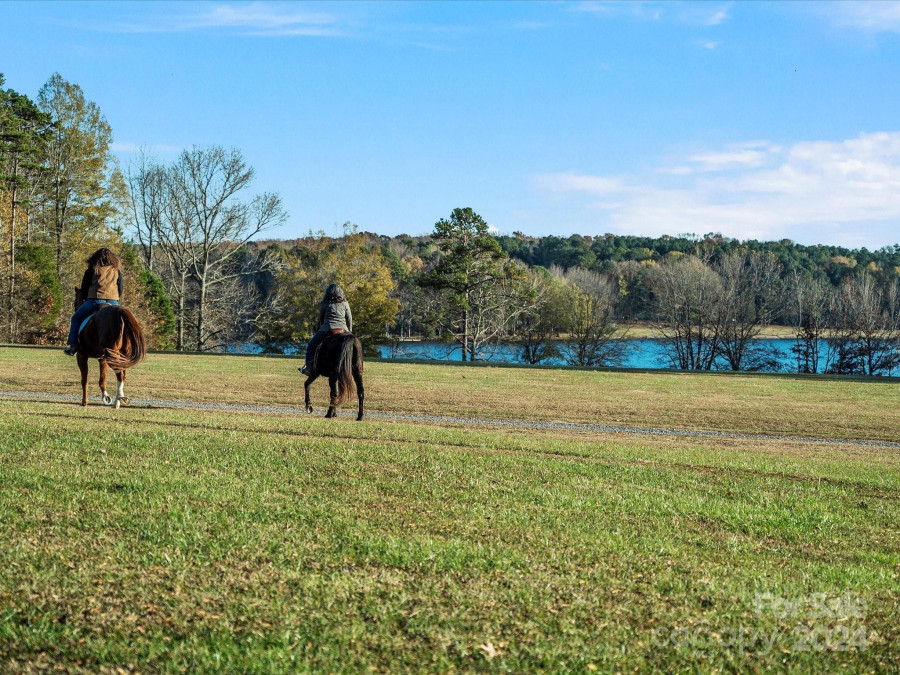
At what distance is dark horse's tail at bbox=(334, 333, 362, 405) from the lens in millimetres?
15617

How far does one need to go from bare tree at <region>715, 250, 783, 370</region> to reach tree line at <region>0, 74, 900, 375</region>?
0.17 metres

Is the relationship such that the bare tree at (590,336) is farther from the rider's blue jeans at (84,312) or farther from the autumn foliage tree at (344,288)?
the rider's blue jeans at (84,312)

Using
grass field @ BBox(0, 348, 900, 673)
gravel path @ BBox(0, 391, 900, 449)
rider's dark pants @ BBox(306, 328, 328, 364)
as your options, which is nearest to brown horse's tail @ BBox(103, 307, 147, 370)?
grass field @ BBox(0, 348, 900, 673)

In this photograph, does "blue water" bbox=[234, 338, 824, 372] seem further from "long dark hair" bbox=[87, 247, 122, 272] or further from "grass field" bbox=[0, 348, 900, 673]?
"grass field" bbox=[0, 348, 900, 673]

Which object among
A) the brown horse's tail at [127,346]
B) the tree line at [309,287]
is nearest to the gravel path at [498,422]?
the brown horse's tail at [127,346]

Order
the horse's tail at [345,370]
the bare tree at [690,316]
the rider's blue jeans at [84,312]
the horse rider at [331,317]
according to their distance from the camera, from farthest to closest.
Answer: the bare tree at [690,316] < the horse rider at [331,317] < the horse's tail at [345,370] < the rider's blue jeans at [84,312]

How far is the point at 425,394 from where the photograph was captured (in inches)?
1051

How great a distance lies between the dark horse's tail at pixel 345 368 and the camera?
15.6 metres

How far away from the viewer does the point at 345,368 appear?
15688 mm

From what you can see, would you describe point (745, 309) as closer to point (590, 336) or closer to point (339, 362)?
point (590, 336)

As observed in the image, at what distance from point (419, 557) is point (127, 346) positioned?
36.9 feet

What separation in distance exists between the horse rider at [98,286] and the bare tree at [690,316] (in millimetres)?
59857

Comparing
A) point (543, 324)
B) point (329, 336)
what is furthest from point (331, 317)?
point (543, 324)

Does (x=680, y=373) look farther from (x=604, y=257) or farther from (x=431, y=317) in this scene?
(x=604, y=257)
